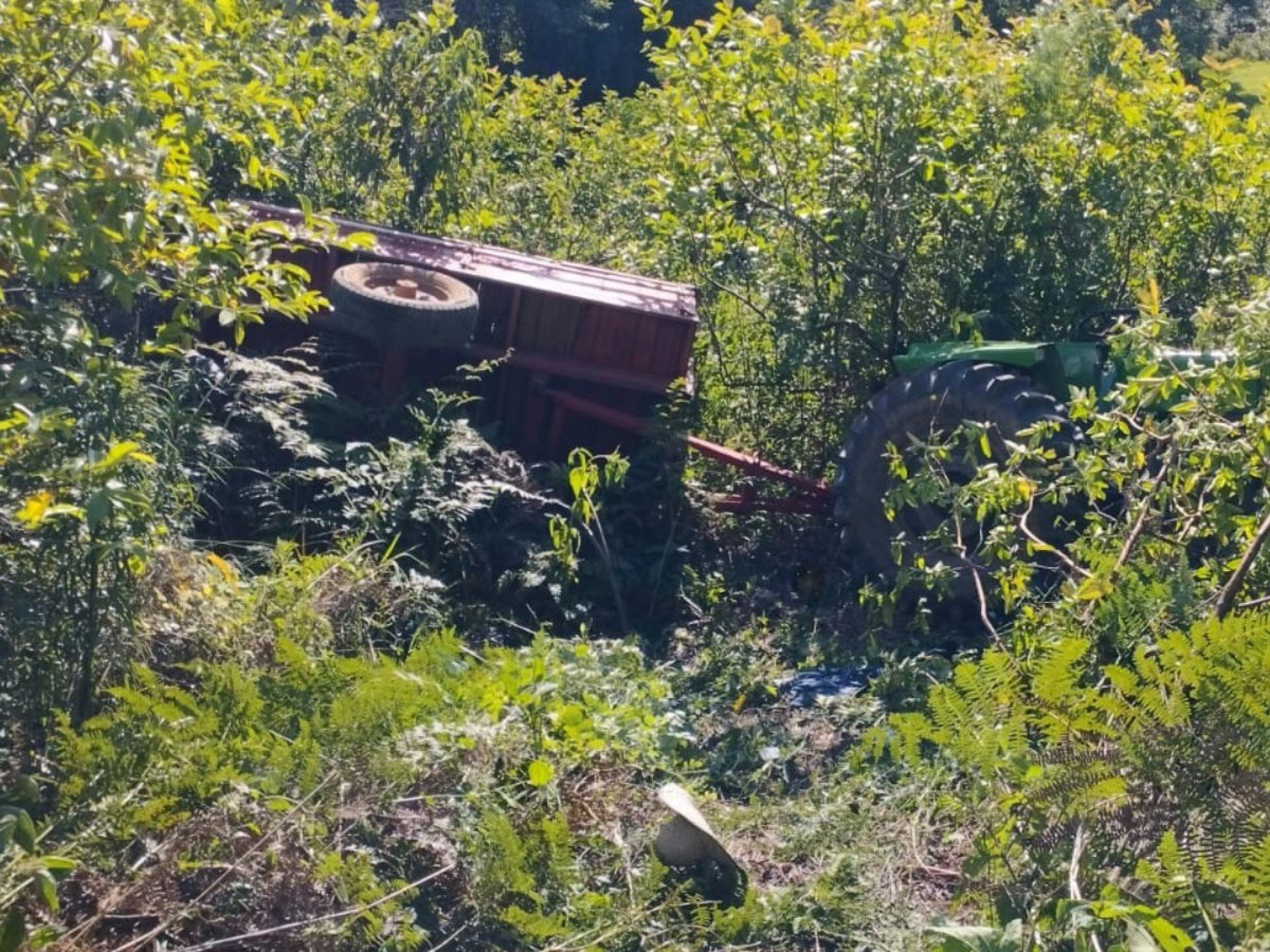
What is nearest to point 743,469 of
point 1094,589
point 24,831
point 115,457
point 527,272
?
point 527,272

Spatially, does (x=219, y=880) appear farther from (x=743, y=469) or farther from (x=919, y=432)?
(x=743, y=469)

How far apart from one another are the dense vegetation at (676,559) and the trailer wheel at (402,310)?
39 cm

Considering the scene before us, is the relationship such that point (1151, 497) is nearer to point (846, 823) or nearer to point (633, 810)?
point (846, 823)

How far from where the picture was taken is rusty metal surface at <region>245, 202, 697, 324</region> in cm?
801

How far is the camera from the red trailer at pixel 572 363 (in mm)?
7906

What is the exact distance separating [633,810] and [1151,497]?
6.91 feet

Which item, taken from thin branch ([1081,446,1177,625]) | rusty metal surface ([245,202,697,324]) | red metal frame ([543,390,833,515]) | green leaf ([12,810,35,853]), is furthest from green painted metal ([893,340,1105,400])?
green leaf ([12,810,35,853])

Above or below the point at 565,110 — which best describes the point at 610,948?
below

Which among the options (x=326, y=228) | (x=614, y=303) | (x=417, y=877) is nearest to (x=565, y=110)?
(x=614, y=303)

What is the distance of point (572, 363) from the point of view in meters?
7.94

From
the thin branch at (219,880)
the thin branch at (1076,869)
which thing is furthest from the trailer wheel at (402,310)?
the thin branch at (1076,869)

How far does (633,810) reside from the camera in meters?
4.88

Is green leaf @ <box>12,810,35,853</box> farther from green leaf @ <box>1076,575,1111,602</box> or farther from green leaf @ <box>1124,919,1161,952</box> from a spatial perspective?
green leaf @ <box>1076,575,1111,602</box>

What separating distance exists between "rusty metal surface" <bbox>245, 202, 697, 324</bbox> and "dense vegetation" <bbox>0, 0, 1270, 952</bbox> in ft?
1.68
